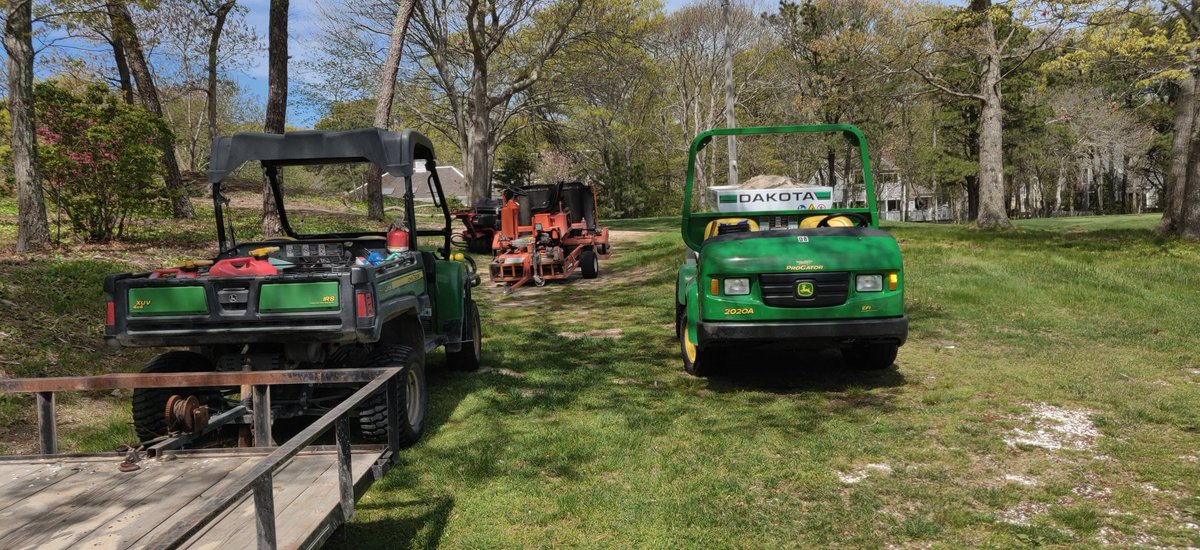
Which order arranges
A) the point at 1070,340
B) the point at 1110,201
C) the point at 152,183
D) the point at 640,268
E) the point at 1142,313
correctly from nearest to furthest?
1. the point at 1070,340
2. the point at 1142,313
3. the point at 152,183
4. the point at 640,268
5. the point at 1110,201

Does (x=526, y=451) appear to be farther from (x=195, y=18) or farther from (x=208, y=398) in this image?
(x=195, y=18)

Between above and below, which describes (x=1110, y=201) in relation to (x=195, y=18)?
below

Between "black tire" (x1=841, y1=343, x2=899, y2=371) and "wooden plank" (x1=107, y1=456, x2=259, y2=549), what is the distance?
5.19 m

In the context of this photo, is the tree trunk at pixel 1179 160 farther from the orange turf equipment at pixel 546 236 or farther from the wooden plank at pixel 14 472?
the wooden plank at pixel 14 472

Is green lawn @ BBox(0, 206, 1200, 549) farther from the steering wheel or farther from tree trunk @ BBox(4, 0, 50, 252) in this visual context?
the steering wheel

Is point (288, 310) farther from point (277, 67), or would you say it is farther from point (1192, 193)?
point (1192, 193)

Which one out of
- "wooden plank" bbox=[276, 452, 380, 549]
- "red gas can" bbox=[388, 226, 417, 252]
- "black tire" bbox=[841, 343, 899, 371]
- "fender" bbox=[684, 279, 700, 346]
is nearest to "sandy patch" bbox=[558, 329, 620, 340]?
"fender" bbox=[684, 279, 700, 346]

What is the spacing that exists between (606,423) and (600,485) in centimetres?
118

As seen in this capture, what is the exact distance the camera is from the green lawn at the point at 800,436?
12.5 ft

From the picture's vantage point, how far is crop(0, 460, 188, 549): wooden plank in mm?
2795

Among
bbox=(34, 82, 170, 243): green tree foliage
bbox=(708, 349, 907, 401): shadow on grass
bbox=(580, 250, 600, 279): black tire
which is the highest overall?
bbox=(34, 82, 170, 243): green tree foliage

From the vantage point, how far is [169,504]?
3129 millimetres

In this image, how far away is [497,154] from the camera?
4819cm

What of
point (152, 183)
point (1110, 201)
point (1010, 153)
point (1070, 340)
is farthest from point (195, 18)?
point (1110, 201)
